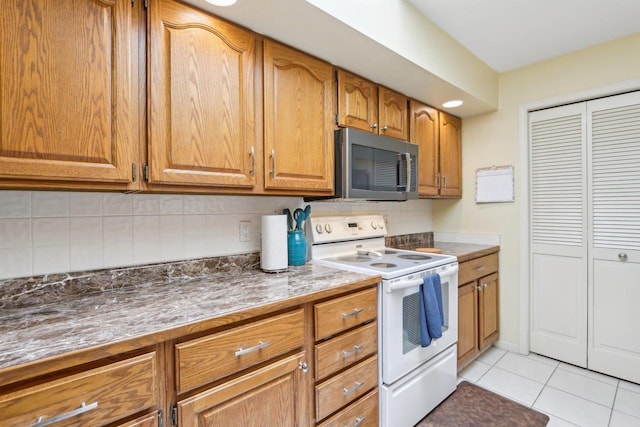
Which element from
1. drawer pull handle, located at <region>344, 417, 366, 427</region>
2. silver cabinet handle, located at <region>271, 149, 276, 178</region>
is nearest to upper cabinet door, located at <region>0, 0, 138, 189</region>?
silver cabinet handle, located at <region>271, 149, 276, 178</region>

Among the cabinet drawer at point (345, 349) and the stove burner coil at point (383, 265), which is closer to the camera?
the cabinet drawer at point (345, 349)

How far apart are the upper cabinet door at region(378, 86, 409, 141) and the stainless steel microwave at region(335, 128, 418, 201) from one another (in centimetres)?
11

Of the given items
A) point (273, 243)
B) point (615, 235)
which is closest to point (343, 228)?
point (273, 243)

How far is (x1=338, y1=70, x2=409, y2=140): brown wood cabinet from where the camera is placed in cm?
186

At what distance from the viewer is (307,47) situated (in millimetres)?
1604

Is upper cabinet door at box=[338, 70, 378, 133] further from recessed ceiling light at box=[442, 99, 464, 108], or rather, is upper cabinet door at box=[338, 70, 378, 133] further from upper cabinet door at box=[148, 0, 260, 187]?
recessed ceiling light at box=[442, 99, 464, 108]

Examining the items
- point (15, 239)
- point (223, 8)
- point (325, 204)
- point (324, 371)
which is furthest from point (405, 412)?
point (223, 8)

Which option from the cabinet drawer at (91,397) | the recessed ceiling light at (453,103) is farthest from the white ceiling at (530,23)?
the cabinet drawer at (91,397)

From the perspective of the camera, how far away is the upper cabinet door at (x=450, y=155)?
2.68 m

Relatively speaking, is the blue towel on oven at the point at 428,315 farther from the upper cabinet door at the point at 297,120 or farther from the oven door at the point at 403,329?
the upper cabinet door at the point at 297,120

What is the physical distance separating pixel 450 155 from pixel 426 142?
41cm

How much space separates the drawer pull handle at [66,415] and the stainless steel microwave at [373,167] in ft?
4.48

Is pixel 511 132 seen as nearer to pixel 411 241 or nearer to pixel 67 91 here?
pixel 411 241

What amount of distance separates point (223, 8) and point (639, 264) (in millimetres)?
2956
